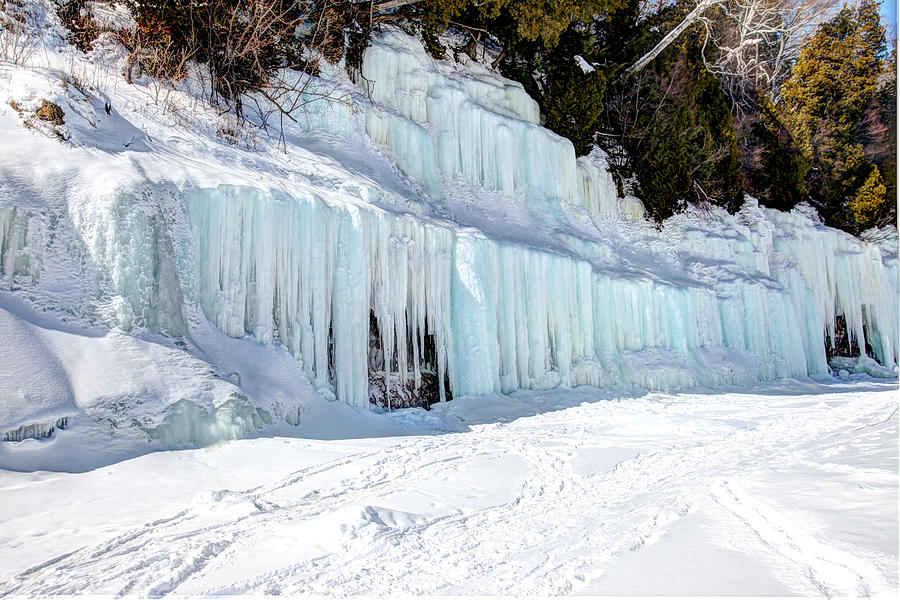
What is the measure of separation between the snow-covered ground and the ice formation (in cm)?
153

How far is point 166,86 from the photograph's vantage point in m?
8.33

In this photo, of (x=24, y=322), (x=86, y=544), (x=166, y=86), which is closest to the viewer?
(x=86, y=544)

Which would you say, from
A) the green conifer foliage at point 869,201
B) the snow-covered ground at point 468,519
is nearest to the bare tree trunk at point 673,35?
the green conifer foliage at point 869,201

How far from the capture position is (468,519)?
3.38m

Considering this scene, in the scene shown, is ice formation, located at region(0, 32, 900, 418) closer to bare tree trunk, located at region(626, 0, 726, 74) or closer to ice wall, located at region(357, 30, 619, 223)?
ice wall, located at region(357, 30, 619, 223)

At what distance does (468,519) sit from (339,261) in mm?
4538

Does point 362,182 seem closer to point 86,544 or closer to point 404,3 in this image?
point 404,3

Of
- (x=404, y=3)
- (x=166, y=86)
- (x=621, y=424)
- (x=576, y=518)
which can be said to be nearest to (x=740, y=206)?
(x=404, y=3)

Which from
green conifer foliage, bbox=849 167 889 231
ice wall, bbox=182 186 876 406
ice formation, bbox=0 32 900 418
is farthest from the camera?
green conifer foliage, bbox=849 167 889 231

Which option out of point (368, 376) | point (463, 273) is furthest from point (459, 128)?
point (368, 376)

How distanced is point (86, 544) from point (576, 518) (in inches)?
101

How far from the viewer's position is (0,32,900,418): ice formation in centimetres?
572

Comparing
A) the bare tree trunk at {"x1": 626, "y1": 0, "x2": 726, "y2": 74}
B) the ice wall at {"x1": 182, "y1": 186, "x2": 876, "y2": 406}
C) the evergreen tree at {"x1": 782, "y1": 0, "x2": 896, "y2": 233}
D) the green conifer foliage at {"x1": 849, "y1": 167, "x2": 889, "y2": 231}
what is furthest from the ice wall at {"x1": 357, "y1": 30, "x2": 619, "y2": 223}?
the green conifer foliage at {"x1": 849, "y1": 167, "x2": 889, "y2": 231}

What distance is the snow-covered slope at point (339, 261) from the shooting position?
505 centimetres
